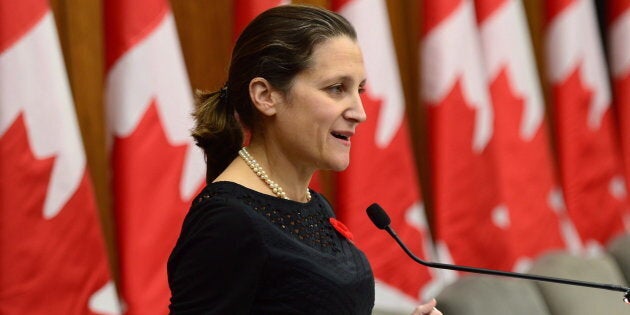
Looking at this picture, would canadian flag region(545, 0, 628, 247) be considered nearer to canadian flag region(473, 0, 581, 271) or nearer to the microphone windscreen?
canadian flag region(473, 0, 581, 271)

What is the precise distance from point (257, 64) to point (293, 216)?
20 cm

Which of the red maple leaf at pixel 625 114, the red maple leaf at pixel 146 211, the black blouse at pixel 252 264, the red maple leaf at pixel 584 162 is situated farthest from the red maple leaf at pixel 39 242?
the red maple leaf at pixel 625 114

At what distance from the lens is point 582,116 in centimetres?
299

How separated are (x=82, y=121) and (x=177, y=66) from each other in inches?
8.5

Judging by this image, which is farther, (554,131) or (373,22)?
(554,131)

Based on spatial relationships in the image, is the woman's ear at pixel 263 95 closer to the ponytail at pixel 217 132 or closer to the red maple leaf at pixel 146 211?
the ponytail at pixel 217 132

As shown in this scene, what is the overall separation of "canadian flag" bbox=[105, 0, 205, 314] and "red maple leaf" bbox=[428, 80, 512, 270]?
2.77 feet

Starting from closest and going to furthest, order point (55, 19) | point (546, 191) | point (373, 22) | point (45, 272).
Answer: point (45, 272)
point (55, 19)
point (373, 22)
point (546, 191)

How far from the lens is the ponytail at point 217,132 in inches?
51.3

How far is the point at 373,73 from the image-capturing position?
93.0 inches

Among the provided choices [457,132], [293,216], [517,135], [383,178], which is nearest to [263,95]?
[293,216]

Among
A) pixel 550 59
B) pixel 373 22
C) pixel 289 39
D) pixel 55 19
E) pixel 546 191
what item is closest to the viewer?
pixel 289 39

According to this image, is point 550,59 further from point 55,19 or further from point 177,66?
point 55,19

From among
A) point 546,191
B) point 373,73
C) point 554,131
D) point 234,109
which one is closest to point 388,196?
point 373,73
